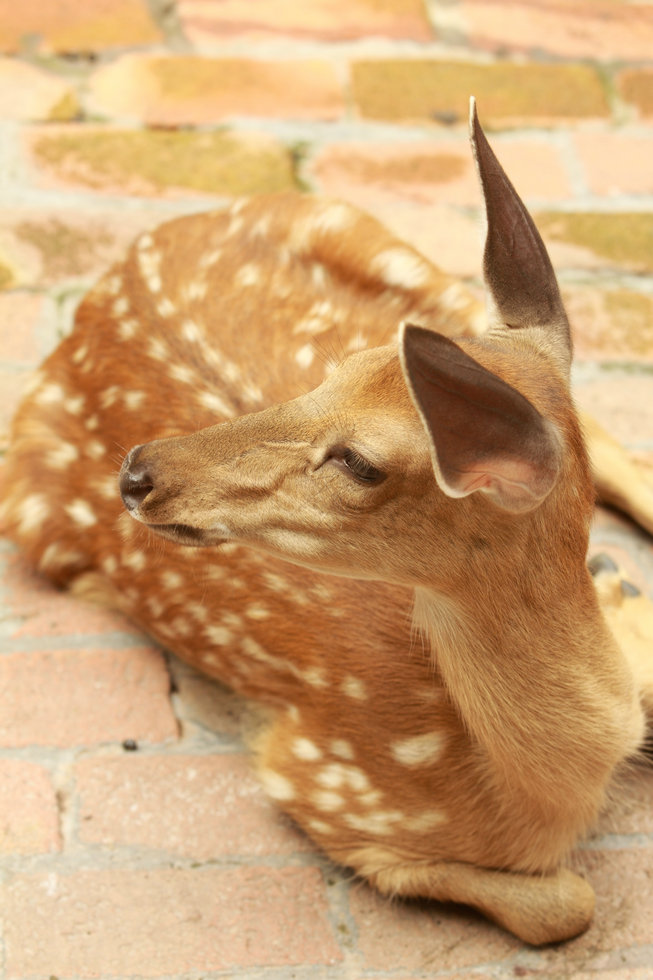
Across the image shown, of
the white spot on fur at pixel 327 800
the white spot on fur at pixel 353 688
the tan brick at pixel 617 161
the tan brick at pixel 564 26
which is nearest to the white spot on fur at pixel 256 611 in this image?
the white spot on fur at pixel 353 688

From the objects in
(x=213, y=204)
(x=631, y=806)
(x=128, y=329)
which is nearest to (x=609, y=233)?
(x=213, y=204)

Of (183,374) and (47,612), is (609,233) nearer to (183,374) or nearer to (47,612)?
(183,374)

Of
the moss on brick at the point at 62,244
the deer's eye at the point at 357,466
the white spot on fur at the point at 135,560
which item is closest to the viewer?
the deer's eye at the point at 357,466

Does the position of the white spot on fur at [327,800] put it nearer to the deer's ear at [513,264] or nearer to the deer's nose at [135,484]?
the deer's nose at [135,484]

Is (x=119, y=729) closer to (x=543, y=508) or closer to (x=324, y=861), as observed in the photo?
(x=324, y=861)

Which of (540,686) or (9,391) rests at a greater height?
(540,686)

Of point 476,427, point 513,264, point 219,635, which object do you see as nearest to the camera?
point 476,427

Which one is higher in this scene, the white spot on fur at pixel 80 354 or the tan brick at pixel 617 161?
the white spot on fur at pixel 80 354
